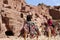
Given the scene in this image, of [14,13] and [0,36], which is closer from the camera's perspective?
[0,36]

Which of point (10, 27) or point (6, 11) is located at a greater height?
point (6, 11)

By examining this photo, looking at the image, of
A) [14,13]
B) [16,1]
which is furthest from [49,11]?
[14,13]

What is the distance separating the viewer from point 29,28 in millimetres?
13148

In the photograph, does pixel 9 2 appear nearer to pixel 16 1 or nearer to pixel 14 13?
pixel 16 1

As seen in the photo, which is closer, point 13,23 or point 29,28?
point 29,28

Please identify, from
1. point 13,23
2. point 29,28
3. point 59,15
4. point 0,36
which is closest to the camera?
point 29,28

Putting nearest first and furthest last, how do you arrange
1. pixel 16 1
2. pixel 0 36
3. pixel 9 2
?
1. pixel 0 36
2. pixel 9 2
3. pixel 16 1

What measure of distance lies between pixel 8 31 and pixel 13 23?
4.40 ft

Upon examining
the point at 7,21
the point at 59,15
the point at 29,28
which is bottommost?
the point at 59,15

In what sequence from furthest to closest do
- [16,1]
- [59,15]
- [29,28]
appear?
[59,15], [16,1], [29,28]

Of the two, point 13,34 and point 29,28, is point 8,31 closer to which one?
point 13,34

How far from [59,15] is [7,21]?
26.6 m

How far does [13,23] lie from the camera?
24.4 meters

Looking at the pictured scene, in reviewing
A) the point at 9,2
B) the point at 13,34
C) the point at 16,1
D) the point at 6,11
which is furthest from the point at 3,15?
the point at 16,1
